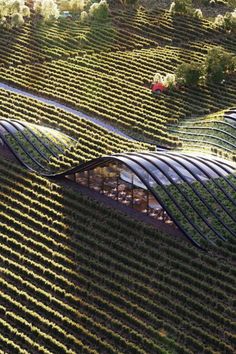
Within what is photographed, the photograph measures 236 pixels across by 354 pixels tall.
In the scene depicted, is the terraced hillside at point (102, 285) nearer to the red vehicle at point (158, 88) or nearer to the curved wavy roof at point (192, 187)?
the curved wavy roof at point (192, 187)

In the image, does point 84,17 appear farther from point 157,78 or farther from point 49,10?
point 157,78

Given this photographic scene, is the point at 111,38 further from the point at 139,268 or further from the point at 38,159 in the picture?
the point at 139,268

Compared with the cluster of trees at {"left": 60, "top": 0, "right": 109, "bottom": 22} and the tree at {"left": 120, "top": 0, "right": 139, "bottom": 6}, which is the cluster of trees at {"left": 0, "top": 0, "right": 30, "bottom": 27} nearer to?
the cluster of trees at {"left": 60, "top": 0, "right": 109, "bottom": 22}

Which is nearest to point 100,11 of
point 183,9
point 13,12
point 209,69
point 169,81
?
point 183,9

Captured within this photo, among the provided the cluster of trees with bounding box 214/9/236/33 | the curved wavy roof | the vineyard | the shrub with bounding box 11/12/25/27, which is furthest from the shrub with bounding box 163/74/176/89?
the shrub with bounding box 11/12/25/27

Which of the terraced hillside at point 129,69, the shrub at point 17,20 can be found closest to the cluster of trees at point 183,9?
the terraced hillside at point 129,69

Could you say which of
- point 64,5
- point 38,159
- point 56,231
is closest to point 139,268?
point 56,231
